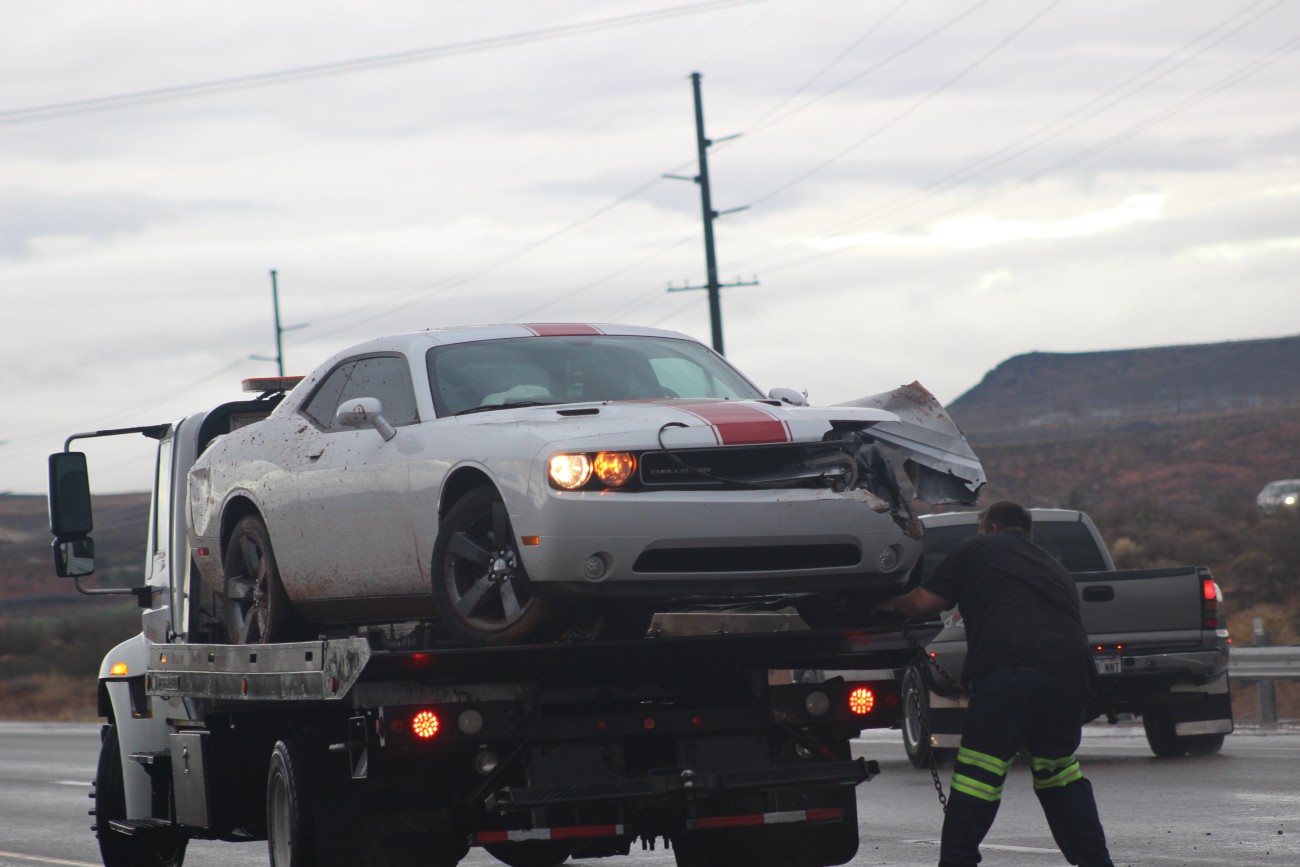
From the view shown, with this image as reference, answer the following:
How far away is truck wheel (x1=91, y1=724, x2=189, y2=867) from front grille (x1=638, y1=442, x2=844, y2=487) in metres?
4.58

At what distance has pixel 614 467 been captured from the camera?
714cm

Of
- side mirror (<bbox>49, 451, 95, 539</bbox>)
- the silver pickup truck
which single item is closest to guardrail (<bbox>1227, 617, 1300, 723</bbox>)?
the silver pickup truck

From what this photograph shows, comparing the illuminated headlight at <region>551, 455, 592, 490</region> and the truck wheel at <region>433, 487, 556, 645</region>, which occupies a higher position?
the illuminated headlight at <region>551, 455, 592, 490</region>

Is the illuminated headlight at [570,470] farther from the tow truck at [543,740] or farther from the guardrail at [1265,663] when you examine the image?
the guardrail at [1265,663]

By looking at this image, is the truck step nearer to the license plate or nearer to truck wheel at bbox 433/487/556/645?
truck wheel at bbox 433/487/556/645

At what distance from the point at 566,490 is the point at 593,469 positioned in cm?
13

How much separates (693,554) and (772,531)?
315 mm

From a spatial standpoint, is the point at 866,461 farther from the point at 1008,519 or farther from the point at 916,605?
the point at 1008,519

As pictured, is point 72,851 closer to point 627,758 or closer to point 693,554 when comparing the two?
point 627,758

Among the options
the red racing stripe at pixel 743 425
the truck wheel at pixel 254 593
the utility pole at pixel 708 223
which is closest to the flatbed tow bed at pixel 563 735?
the truck wheel at pixel 254 593

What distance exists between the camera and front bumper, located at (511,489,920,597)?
23.1 feet

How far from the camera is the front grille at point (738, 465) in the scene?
721cm

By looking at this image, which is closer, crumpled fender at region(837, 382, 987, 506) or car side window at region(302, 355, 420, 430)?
crumpled fender at region(837, 382, 987, 506)

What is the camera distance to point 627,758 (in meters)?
7.62
